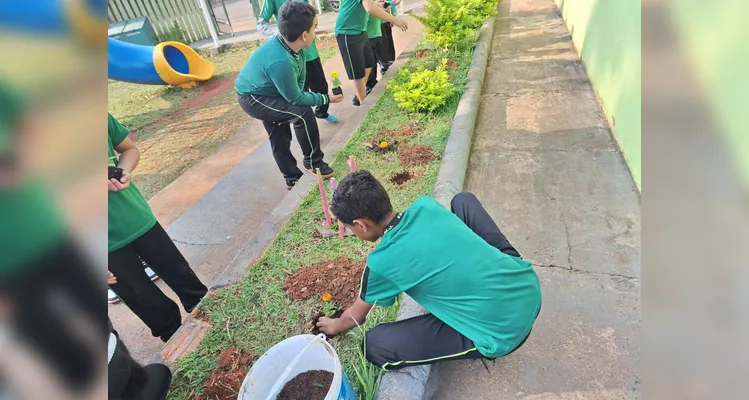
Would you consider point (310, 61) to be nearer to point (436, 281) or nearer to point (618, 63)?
point (618, 63)

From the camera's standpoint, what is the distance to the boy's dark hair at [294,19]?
10.8ft

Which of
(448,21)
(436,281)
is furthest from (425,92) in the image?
(436,281)

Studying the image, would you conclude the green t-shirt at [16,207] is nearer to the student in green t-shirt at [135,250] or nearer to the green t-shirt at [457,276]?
the green t-shirt at [457,276]

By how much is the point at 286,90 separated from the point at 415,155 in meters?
1.31

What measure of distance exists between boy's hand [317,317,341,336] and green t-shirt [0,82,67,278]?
1.98 meters

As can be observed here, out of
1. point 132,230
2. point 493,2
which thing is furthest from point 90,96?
point 493,2

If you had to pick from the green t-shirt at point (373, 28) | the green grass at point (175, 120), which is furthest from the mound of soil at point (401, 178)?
the green grass at point (175, 120)

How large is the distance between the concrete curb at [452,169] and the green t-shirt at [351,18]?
4.86ft

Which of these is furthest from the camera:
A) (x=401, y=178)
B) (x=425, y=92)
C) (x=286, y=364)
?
(x=425, y=92)

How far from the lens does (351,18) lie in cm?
507

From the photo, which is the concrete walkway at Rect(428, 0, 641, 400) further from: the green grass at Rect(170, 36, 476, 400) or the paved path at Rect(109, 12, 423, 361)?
the paved path at Rect(109, 12, 423, 361)

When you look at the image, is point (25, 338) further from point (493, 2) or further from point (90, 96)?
point (493, 2)

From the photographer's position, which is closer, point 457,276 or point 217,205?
point 457,276

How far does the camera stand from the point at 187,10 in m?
11.5
